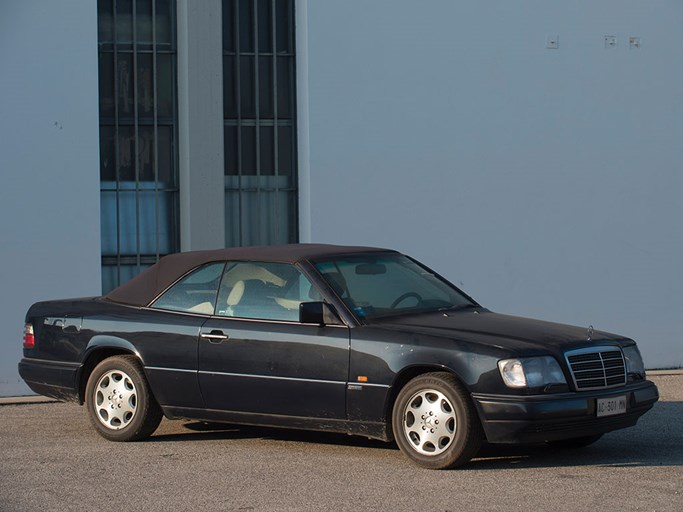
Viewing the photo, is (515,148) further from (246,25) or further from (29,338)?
(29,338)

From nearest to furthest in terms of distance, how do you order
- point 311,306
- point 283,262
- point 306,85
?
1. point 311,306
2. point 283,262
3. point 306,85

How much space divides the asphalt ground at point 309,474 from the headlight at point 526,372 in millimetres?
567

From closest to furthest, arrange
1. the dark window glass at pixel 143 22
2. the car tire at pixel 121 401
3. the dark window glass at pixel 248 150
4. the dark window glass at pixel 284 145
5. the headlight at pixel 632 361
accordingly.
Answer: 1. the headlight at pixel 632 361
2. the car tire at pixel 121 401
3. the dark window glass at pixel 143 22
4. the dark window glass at pixel 248 150
5. the dark window glass at pixel 284 145

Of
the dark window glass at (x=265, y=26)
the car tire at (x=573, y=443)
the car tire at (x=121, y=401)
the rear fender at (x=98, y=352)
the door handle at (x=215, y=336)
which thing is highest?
the dark window glass at (x=265, y=26)

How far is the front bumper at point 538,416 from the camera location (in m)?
7.77

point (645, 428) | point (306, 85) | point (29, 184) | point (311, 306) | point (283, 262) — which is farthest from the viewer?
point (306, 85)

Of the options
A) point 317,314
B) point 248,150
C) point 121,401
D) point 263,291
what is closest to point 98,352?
point 121,401

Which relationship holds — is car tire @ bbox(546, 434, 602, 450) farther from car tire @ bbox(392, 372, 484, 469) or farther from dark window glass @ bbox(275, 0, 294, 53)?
dark window glass @ bbox(275, 0, 294, 53)

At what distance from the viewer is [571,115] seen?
14.6 metres

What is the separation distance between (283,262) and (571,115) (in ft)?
21.6

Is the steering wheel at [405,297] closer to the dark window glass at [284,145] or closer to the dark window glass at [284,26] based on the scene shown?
the dark window glass at [284,145]

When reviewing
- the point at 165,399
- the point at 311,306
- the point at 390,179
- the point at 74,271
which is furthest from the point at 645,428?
the point at 74,271

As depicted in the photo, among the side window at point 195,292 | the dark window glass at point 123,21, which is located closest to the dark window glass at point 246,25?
the dark window glass at point 123,21

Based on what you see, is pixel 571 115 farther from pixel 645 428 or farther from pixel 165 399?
pixel 165 399
